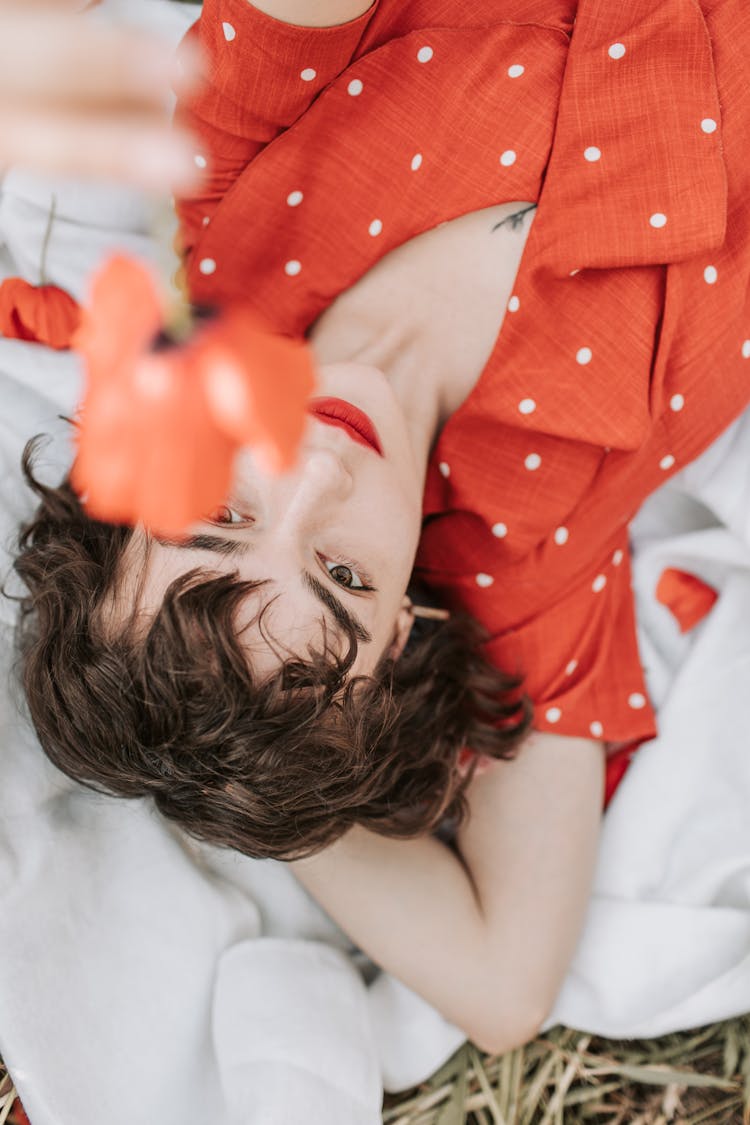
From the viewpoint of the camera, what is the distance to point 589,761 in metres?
1.15

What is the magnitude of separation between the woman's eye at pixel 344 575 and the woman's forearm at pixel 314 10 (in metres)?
0.47

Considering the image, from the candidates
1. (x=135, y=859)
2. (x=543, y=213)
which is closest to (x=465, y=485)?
(x=543, y=213)

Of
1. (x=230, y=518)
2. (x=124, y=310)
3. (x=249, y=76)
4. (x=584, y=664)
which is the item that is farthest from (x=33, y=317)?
(x=124, y=310)

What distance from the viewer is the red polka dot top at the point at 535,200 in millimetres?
906

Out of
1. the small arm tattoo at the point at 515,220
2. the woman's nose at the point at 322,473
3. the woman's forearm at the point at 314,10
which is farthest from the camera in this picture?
the small arm tattoo at the point at 515,220

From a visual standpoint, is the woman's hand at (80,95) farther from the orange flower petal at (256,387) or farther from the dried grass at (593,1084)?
the dried grass at (593,1084)

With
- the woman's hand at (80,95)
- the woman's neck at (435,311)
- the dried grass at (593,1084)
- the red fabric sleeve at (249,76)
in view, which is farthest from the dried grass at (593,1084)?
the woman's hand at (80,95)

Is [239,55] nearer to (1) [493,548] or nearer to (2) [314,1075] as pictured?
(1) [493,548]

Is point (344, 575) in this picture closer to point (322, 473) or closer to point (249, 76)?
point (322, 473)

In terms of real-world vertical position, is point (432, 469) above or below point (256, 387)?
below

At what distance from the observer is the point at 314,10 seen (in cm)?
87

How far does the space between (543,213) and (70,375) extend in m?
0.55

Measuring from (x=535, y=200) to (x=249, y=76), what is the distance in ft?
0.94

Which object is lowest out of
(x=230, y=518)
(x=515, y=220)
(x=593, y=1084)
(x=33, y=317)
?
(x=593, y=1084)
